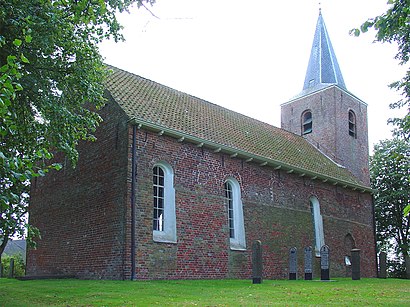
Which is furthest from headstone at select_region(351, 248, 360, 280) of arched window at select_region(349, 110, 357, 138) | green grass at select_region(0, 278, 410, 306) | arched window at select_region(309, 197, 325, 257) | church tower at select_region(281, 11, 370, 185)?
arched window at select_region(349, 110, 357, 138)

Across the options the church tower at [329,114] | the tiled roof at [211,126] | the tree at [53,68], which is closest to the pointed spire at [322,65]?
the church tower at [329,114]

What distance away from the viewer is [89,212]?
1595 cm

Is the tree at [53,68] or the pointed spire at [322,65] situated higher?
the pointed spire at [322,65]

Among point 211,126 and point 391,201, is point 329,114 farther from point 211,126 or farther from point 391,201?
point 211,126

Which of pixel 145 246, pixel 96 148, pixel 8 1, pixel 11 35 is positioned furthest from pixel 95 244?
pixel 8 1

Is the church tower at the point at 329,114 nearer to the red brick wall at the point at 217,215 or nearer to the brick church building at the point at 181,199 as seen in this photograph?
the brick church building at the point at 181,199

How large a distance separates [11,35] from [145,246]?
296 inches

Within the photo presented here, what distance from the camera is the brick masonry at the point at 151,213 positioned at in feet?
48.3

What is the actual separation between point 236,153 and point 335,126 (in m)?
12.6

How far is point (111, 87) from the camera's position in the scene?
1738cm

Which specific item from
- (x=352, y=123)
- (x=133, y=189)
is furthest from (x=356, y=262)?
(x=352, y=123)

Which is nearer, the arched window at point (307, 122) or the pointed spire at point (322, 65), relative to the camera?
the arched window at point (307, 122)

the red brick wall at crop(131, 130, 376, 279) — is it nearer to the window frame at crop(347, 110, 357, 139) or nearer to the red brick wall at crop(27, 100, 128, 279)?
the red brick wall at crop(27, 100, 128, 279)

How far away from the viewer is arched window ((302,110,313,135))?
30188 mm
